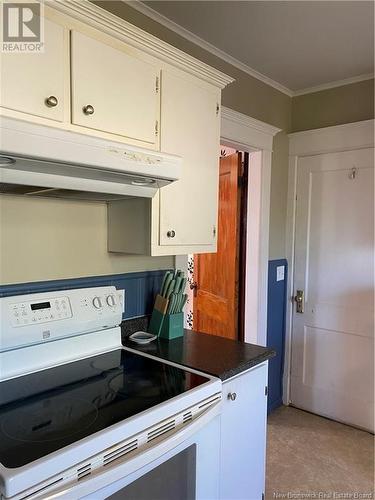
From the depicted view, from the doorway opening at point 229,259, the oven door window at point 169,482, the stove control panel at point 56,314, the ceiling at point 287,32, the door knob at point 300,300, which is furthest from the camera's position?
the door knob at point 300,300

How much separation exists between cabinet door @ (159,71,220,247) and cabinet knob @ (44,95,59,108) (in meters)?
0.47

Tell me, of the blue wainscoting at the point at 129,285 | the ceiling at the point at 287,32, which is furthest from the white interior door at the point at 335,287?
the blue wainscoting at the point at 129,285

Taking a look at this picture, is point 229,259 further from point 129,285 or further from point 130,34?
point 130,34

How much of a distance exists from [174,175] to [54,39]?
58 cm

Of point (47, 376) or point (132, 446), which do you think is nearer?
point (132, 446)

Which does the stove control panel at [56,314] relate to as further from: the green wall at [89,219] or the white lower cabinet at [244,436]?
the white lower cabinet at [244,436]

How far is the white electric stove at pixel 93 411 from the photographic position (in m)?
0.90

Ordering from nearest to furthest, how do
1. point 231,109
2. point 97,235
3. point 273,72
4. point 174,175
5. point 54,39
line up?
point 54,39 < point 174,175 < point 97,235 < point 231,109 < point 273,72

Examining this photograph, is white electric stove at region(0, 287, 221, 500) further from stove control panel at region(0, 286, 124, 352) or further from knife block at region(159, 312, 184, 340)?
knife block at region(159, 312, 184, 340)

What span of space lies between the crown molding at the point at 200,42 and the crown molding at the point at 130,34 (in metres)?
0.46

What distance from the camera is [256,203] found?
2.65 m

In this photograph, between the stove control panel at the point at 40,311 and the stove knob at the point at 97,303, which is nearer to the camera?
the stove control panel at the point at 40,311

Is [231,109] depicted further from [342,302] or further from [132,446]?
[132,446]

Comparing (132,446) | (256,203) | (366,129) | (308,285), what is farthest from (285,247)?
(132,446)
